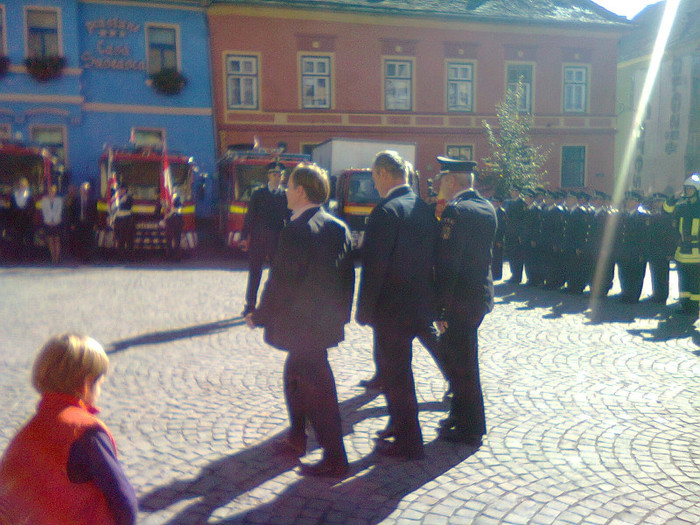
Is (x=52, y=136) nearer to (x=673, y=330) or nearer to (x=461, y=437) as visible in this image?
(x=673, y=330)

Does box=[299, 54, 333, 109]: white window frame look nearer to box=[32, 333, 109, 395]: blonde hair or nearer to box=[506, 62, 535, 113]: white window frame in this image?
box=[506, 62, 535, 113]: white window frame

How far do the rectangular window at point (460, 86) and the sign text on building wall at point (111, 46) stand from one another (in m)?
12.0

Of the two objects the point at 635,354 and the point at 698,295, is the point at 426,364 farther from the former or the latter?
the point at 698,295

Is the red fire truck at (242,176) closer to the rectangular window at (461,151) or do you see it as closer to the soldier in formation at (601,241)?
the soldier in formation at (601,241)

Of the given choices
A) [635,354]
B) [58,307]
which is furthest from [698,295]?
[58,307]

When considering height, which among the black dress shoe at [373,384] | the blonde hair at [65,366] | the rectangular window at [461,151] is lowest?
the black dress shoe at [373,384]

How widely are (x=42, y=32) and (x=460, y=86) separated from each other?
15.6 m

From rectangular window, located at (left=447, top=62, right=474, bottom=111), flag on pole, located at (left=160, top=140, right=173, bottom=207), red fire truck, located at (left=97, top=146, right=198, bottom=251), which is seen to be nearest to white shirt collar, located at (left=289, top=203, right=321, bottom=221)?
red fire truck, located at (left=97, top=146, right=198, bottom=251)

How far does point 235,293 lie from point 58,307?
9.26ft

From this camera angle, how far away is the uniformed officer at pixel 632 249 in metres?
11.0

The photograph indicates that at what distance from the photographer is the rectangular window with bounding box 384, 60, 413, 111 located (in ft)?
88.6

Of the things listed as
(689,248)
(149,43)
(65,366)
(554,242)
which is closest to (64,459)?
A: (65,366)

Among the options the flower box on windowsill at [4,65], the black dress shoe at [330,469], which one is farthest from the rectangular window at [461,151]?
the black dress shoe at [330,469]

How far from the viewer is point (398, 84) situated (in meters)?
27.1
